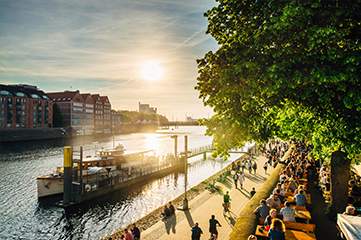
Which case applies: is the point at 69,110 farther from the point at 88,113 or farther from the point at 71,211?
the point at 71,211

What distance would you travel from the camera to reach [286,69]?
9.68 m

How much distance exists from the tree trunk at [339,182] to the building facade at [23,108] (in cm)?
11421

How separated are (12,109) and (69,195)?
93.9 m

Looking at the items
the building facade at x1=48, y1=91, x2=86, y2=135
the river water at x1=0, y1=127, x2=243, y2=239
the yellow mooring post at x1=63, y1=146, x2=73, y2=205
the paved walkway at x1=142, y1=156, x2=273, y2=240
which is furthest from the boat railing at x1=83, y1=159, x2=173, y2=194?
the building facade at x1=48, y1=91, x2=86, y2=135

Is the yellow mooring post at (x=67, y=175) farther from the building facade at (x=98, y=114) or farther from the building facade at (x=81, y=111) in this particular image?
the building facade at (x=98, y=114)

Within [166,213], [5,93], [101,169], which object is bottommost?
[166,213]

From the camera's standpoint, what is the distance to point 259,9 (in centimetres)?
1110

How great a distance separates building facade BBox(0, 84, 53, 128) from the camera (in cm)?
10875

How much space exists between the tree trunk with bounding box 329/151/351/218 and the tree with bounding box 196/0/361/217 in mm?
2204

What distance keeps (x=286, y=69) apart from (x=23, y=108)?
122249 mm

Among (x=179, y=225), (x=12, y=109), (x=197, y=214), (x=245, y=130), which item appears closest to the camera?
(x=245, y=130)

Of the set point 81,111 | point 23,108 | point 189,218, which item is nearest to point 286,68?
point 189,218

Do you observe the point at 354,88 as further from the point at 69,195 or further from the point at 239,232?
the point at 69,195

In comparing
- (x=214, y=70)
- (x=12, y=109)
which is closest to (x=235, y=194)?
(x=214, y=70)
